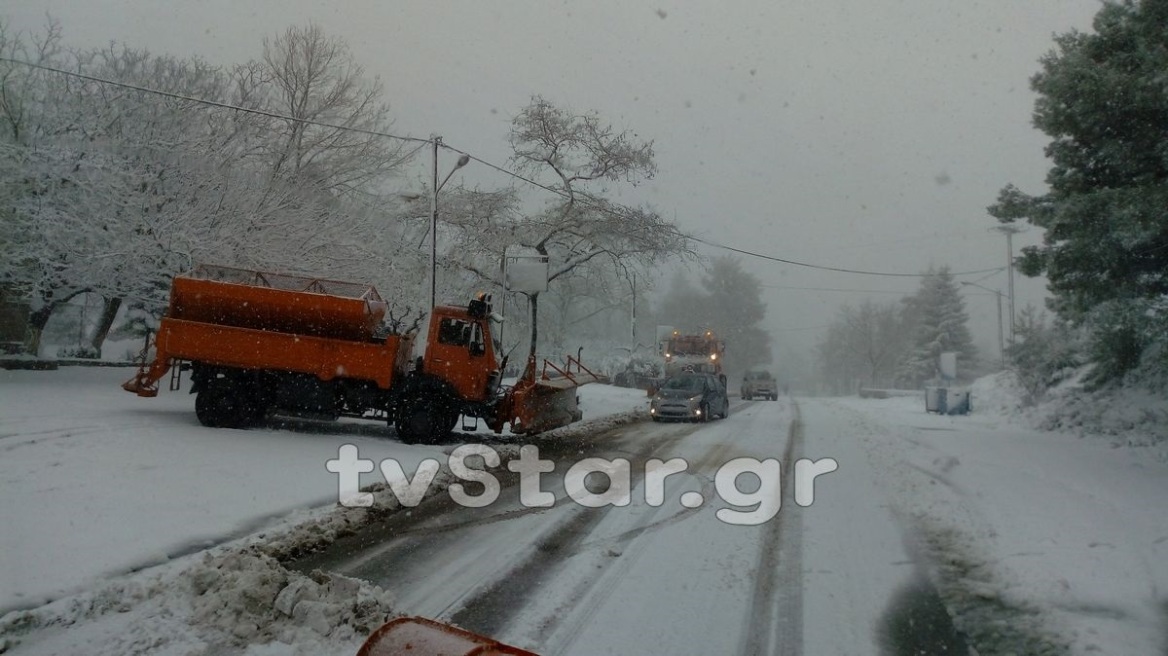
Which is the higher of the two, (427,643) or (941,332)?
(941,332)

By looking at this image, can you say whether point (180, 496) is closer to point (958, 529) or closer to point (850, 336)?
point (958, 529)

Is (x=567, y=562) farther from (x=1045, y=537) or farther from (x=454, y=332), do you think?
(x=454, y=332)

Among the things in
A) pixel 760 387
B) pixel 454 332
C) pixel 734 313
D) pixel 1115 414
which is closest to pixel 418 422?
pixel 454 332

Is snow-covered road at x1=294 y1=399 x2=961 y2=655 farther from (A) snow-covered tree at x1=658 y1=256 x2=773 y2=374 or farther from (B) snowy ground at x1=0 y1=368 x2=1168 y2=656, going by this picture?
(A) snow-covered tree at x1=658 y1=256 x2=773 y2=374

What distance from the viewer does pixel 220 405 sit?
14.1 metres

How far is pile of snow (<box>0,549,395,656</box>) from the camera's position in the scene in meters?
4.70

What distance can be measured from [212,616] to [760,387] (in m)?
45.9

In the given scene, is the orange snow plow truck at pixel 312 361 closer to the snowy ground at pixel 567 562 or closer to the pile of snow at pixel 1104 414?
the snowy ground at pixel 567 562

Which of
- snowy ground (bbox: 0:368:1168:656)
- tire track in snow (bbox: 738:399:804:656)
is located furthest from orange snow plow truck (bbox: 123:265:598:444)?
tire track in snow (bbox: 738:399:804:656)

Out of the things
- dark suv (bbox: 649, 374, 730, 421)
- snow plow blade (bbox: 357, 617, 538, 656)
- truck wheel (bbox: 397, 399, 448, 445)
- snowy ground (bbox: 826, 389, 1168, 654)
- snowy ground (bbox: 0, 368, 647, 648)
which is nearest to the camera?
snow plow blade (bbox: 357, 617, 538, 656)

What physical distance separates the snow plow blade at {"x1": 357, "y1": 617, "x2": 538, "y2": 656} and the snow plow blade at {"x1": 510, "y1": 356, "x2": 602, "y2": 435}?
1189 cm

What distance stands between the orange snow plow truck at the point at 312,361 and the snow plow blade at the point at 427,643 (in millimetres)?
11586

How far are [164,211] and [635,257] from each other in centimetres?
1482

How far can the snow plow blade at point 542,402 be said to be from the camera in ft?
48.7
